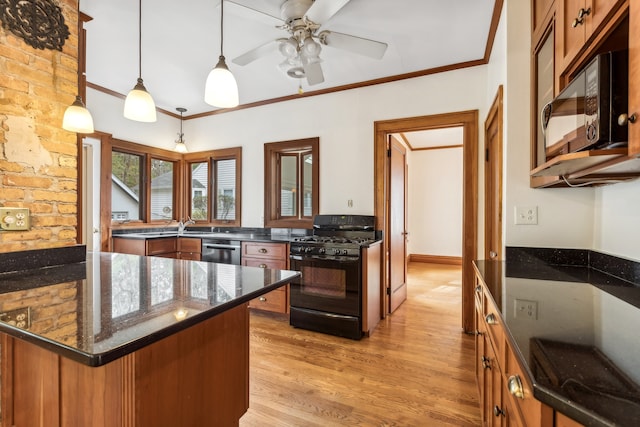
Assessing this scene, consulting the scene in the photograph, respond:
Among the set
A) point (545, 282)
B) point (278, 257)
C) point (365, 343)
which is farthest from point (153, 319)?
point (278, 257)

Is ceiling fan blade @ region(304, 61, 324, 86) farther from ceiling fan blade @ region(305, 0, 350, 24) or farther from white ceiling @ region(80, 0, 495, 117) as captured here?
ceiling fan blade @ region(305, 0, 350, 24)

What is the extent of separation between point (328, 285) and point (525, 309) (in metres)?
2.15

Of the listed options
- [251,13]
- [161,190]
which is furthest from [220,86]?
[161,190]

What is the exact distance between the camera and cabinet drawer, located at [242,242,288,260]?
11.1 feet

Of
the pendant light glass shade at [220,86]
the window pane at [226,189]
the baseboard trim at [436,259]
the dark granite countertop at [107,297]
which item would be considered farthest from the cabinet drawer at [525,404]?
the baseboard trim at [436,259]

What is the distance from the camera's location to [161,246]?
383 cm

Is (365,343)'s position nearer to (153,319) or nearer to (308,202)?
(308,202)

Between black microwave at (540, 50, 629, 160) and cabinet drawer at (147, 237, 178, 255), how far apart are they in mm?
3970

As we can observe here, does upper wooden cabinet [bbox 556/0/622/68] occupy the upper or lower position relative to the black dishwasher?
upper

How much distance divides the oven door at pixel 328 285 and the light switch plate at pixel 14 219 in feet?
6.80

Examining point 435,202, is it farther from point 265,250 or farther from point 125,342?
point 125,342

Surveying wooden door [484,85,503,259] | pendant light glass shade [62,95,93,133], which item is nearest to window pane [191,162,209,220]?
pendant light glass shade [62,95,93,133]

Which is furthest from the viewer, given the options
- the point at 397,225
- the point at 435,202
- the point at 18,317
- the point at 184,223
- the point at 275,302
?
the point at 435,202

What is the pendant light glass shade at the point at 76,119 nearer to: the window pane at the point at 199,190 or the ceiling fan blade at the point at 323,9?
the ceiling fan blade at the point at 323,9
